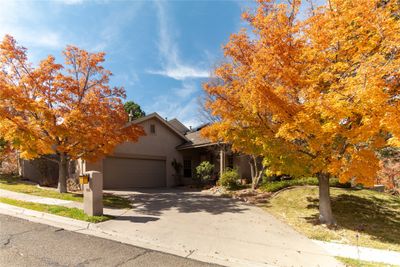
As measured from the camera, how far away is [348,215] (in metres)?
10.0

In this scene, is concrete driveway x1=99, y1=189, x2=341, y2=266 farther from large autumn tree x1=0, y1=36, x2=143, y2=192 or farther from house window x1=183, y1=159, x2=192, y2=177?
house window x1=183, y1=159, x2=192, y2=177

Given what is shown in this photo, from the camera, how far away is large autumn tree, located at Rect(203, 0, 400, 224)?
5961 millimetres

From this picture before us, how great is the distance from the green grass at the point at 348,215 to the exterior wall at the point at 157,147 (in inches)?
405

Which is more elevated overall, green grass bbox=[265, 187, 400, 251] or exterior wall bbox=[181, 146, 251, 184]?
exterior wall bbox=[181, 146, 251, 184]

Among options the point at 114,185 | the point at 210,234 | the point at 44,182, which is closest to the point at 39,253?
the point at 210,234

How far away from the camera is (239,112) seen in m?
9.45

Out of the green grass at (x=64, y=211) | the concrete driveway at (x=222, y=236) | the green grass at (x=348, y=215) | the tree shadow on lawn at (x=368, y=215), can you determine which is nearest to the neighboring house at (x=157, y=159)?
the green grass at (x=64, y=211)

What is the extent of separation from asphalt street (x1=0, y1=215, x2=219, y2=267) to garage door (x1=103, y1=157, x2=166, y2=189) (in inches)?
425

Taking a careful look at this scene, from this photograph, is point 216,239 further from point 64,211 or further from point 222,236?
point 64,211

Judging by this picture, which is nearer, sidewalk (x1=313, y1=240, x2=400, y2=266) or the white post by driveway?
sidewalk (x1=313, y1=240, x2=400, y2=266)

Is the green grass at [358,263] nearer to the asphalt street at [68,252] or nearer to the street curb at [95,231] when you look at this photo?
the street curb at [95,231]

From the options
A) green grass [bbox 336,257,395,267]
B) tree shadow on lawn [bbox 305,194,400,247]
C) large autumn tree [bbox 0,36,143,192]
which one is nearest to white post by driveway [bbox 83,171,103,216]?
large autumn tree [bbox 0,36,143,192]

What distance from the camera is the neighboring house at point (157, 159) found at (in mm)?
17688

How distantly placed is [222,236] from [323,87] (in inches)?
208
